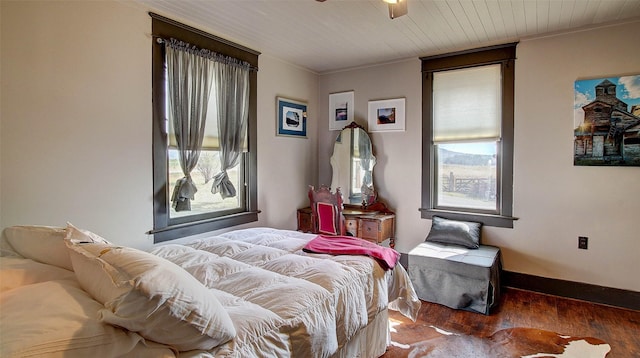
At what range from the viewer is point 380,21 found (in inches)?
120

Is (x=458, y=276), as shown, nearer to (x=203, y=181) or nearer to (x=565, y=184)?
(x=565, y=184)

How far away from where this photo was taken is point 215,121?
3.38 metres

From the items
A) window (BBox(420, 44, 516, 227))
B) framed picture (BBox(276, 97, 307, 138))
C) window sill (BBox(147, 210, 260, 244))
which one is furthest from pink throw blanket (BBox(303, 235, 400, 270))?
framed picture (BBox(276, 97, 307, 138))

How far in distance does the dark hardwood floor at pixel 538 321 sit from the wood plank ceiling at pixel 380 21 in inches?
100

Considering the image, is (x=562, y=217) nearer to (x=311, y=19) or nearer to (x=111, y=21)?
(x=311, y=19)

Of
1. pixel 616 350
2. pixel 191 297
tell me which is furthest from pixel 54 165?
pixel 616 350

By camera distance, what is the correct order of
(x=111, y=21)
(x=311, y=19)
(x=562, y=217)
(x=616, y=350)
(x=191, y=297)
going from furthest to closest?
(x=562, y=217)
(x=311, y=19)
(x=111, y=21)
(x=616, y=350)
(x=191, y=297)

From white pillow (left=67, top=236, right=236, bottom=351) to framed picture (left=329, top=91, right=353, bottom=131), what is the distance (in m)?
3.64

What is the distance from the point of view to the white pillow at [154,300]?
95 centimetres

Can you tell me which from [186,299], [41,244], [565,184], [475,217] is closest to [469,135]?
[475,217]

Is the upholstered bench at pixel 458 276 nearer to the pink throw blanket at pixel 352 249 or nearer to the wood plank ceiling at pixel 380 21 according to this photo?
the pink throw blanket at pixel 352 249

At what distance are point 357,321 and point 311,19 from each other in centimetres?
244

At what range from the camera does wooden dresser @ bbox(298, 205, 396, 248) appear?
3.89 metres

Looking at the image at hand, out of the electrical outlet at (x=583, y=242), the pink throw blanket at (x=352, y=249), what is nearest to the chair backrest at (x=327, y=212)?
the pink throw blanket at (x=352, y=249)
